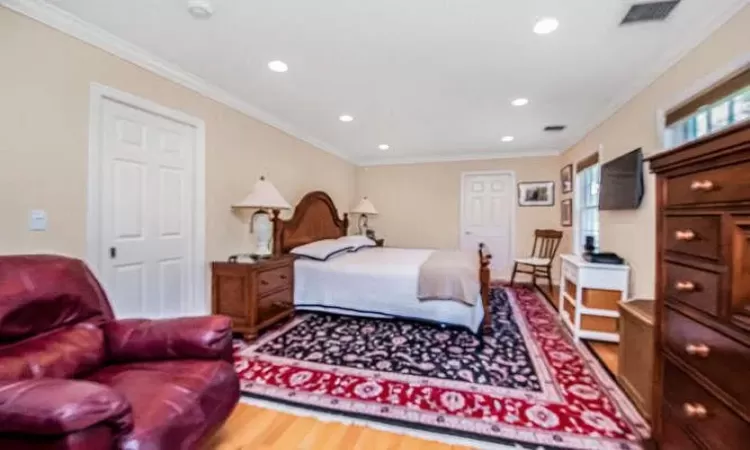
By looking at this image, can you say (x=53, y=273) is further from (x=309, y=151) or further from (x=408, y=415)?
(x=309, y=151)

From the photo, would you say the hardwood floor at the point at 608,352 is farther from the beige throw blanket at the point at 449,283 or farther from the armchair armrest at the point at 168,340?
the armchair armrest at the point at 168,340

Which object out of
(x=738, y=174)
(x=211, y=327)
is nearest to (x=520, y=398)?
(x=738, y=174)

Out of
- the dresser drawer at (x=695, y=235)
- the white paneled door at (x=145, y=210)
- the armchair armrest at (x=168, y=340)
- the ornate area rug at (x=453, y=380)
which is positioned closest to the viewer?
the dresser drawer at (x=695, y=235)

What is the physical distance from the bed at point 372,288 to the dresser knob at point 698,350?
2006 mm

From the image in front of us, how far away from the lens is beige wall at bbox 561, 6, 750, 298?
6.68 ft

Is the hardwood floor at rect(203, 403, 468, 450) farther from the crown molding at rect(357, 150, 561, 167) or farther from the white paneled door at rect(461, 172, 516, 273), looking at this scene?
the crown molding at rect(357, 150, 561, 167)

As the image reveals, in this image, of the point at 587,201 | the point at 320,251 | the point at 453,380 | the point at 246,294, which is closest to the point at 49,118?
the point at 246,294

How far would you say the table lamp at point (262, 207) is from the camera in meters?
3.53

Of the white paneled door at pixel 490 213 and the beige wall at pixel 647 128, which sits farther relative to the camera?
the white paneled door at pixel 490 213

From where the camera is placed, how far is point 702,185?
118cm

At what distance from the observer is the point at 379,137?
5.16 meters

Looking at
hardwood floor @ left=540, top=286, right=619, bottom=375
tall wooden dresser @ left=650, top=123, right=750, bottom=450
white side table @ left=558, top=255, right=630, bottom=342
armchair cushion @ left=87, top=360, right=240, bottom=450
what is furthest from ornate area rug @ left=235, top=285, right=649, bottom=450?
armchair cushion @ left=87, top=360, right=240, bottom=450

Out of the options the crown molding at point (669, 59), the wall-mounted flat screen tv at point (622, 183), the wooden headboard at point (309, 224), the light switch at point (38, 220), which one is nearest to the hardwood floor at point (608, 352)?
the wall-mounted flat screen tv at point (622, 183)

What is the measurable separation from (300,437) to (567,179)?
5.19 meters
